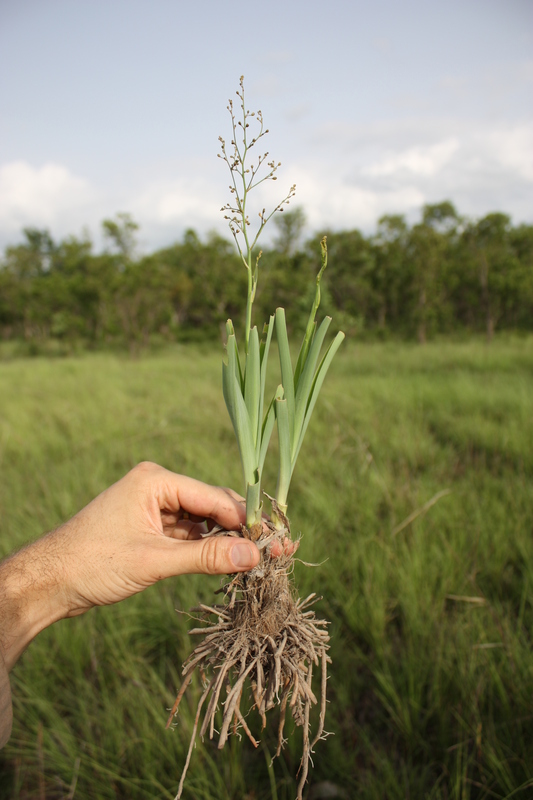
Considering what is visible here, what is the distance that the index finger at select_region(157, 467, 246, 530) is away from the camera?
50.8 inches

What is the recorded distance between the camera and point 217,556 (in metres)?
1.04

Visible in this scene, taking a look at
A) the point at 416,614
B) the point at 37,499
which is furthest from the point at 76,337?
the point at 416,614

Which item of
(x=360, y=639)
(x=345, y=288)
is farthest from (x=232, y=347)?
(x=345, y=288)

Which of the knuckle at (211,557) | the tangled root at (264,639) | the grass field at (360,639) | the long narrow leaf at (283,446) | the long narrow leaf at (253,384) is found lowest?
the grass field at (360,639)

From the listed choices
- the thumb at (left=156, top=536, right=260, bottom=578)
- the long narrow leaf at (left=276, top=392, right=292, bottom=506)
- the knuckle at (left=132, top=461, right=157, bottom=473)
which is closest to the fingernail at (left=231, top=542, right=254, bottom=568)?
the thumb at (left=156, top=536, right=260, bottom=578)

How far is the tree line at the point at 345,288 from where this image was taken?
13.6 meters

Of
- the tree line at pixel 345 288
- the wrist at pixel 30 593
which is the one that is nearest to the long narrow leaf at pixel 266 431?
the wrist at pixel 30 593

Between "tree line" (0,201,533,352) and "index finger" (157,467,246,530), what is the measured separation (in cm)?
1154

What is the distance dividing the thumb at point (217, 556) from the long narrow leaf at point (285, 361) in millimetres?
291

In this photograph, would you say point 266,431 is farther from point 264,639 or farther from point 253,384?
point 264,639

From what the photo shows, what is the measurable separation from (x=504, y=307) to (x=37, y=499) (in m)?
14.7

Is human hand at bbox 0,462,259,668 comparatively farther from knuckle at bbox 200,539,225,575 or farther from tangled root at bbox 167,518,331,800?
tangled root at bbox 167,518,331,800

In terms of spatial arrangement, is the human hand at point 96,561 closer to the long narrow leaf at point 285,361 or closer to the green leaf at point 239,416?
the green leaf at point 239,416

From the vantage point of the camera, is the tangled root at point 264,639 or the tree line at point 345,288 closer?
the tangled root at point 264,639
